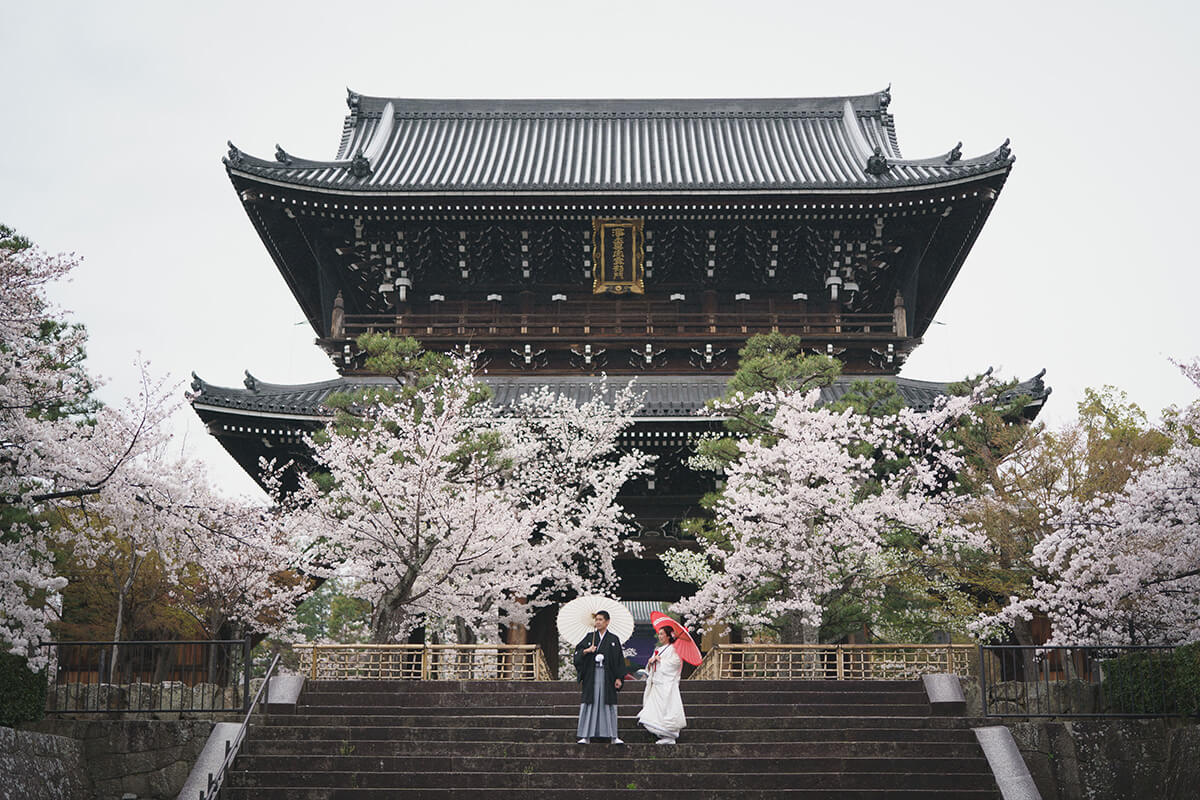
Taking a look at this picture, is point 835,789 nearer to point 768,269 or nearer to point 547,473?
point 547,473

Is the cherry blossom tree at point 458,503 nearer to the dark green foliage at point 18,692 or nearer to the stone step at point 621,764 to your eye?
the stone step at point 621,764

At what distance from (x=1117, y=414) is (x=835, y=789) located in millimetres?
18902

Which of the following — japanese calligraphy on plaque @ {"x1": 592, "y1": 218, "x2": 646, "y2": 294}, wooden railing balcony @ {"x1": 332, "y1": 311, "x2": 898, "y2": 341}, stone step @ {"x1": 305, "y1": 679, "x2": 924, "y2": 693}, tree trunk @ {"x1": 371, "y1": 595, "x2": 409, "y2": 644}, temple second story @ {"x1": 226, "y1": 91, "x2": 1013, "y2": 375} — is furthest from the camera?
japanese calligraphy on plaque @ {"x1": 592, "y1": 218, "x2": 646, "y2": 294}

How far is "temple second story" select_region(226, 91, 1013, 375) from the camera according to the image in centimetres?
2128

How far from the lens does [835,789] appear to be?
11.5m

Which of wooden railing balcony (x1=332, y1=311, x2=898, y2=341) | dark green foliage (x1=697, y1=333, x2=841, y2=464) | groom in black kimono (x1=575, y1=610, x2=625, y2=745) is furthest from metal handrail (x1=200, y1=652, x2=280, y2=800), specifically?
wooden railing balcony (x1=332, y1=311, x2=898, y2=341)

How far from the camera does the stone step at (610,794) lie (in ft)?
37.1

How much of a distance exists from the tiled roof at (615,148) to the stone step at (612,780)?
12.5 meters

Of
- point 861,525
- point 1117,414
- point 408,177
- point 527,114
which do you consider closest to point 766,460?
point 861,525

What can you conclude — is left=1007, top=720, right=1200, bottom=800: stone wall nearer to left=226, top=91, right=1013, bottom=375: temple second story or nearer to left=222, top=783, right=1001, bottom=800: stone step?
left=222, top=783, right=1001, bottom=800: stone step

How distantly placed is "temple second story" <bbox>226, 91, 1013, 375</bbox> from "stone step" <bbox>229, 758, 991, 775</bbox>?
→ 11227 millimetres

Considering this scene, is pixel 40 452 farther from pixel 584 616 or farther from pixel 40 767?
pixel 584 616

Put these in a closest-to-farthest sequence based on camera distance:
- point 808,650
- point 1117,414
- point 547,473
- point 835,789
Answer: point 835,789 → point 808,650 → point 547,473 → point 1117,414

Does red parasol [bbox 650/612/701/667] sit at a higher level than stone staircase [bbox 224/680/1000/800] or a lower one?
higher
